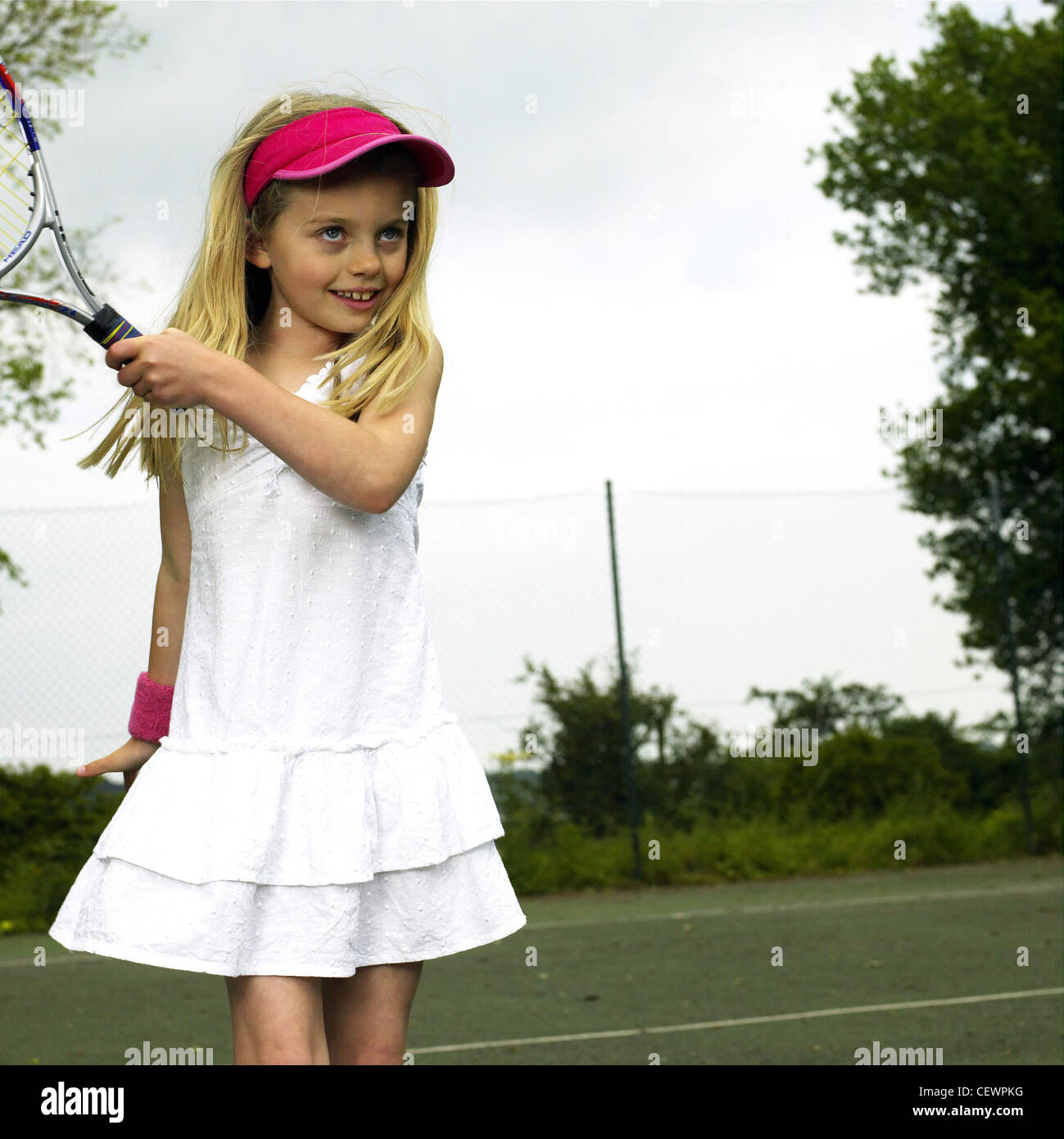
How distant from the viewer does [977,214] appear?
1183 cm

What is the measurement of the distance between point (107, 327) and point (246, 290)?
0.25 m

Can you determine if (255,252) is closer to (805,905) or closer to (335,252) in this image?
(335,252)

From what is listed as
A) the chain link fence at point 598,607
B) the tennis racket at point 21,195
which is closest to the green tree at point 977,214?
the chain link fence at point 598,607

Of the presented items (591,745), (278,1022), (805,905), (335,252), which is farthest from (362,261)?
(591,745)

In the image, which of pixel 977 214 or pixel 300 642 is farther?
pixel 977 214

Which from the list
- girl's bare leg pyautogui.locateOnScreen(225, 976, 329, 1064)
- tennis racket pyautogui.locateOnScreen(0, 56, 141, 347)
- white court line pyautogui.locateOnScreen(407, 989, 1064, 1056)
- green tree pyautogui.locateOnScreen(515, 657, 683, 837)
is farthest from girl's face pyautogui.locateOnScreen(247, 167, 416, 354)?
green tree pyautogui.locateOnScreen(515, 657, 683, 837)

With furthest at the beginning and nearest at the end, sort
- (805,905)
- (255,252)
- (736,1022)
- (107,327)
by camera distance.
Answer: (805,905) < (736,1022) < (255,252) < (107,327)

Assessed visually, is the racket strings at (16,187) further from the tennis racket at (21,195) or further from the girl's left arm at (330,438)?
the girl's left arm at (330,438)

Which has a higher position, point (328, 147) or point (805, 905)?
point (328, 147)

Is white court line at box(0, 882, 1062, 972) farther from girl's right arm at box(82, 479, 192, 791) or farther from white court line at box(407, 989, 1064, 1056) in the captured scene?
girl's right arm at box(82, 479, 192, 791)

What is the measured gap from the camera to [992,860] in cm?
842

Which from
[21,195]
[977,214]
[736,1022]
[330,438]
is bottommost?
[736,1022]

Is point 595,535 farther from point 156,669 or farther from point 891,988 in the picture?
point 156,669
